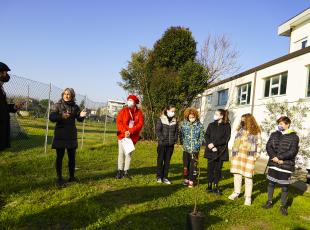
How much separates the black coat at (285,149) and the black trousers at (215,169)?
Answer: 1168mm

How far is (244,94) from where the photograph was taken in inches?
934

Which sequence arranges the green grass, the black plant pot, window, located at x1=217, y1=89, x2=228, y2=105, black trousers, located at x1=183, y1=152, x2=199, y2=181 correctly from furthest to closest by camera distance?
window, located at x1=217, y1=89, x2=228, y2=105
black trousers, located at x1=183, y1=152, x2=199, y2=181
the green grass
the black plant pot

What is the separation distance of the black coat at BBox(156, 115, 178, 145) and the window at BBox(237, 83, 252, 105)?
15763 mm

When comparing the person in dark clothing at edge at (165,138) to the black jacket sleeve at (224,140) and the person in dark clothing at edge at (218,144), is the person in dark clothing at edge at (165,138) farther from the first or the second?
the black jacket sleeve at (224,140)

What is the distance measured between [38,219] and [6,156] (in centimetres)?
634

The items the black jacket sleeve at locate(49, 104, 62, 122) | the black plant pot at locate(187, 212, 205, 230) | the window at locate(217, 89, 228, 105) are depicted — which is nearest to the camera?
the black plant pot at locate(187, 212, 205, 230)

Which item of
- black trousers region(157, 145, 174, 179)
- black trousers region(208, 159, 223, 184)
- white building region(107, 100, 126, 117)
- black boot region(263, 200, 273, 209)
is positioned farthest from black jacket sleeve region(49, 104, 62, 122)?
white building region(107, 100, 126, 117)

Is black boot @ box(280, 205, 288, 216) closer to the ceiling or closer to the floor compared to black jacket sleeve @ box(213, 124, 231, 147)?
closer to the floor

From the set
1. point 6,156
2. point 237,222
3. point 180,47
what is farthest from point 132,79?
point 237,222

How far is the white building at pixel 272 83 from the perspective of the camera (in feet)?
54.3

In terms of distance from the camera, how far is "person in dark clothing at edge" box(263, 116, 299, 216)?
6.83 metres

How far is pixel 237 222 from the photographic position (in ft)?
19.2

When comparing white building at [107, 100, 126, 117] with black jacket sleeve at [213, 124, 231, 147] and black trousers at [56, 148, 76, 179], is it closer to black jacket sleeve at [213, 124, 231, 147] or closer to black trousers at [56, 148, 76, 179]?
black trousers at [56, 148, 76, 179]

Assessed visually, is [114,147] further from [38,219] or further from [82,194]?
A: [38,219]
